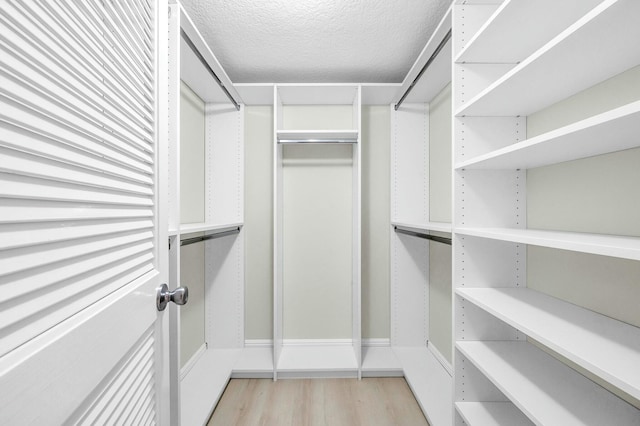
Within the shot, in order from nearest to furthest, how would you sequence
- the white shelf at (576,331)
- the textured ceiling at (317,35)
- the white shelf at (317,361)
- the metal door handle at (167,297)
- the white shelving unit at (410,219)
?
the white shelf at (576,331) → the metal door handle at (167,297) → the textured ceiling at (317,35) → the white shelf at (317,361) → the white shelving unit at (410,219)

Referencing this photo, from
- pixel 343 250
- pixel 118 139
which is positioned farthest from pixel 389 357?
pixel 118 139

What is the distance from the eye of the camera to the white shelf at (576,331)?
66cm

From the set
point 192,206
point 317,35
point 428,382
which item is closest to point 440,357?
point 428,382

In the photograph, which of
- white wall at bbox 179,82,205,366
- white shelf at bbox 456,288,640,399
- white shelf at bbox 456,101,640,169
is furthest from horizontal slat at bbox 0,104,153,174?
white wall at bbox 179,82,205,366

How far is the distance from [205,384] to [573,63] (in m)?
2.33

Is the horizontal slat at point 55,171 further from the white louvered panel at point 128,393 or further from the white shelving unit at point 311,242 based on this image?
the white shelving unit at point 311,242

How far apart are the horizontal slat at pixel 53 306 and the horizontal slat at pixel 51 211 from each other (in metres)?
0.10

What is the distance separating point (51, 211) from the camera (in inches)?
17.4

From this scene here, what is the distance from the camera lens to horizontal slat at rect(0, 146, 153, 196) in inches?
14.9

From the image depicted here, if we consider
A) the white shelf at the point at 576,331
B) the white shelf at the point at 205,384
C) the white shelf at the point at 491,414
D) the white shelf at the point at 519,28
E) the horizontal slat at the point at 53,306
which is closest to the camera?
the horizontal slat at the point at 53,306

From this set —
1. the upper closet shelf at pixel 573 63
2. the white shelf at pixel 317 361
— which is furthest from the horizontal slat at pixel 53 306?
the white shelf at pixel 317 361

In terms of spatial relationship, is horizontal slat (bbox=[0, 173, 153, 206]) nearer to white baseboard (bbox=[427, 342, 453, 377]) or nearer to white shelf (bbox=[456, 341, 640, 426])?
white shelf (bbox=[456, 341, 640, 426])

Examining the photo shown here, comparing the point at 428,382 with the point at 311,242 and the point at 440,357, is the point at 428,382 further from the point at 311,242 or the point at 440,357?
the point at 311,242

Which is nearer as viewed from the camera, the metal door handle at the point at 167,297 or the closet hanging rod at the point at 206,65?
the metal door handle at the point at 167,297
